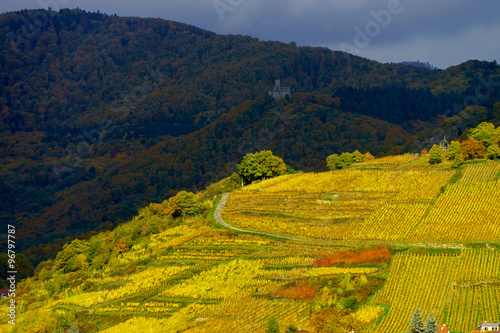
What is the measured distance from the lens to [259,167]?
87875 millimetres

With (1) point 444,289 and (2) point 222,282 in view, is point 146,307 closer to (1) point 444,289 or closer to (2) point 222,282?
(2) point 222,282

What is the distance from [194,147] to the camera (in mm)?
164375

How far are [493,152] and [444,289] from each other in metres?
32.5

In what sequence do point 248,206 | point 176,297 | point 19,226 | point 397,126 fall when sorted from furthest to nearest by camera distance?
point 397,126 → point 19,226 → point 248,206 → point 176,297

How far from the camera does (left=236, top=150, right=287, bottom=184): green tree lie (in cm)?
8769

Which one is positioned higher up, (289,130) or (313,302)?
(289,130)

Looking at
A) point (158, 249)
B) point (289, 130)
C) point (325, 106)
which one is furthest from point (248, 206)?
point (325, 106)

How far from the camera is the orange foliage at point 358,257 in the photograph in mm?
54938

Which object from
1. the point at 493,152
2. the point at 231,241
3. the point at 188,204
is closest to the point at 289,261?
the point at 231,241

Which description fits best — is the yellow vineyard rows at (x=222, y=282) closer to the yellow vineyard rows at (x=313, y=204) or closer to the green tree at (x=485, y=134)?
the yellow vineyard rows at (x=313, y=204)

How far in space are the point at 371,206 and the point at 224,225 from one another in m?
16.1

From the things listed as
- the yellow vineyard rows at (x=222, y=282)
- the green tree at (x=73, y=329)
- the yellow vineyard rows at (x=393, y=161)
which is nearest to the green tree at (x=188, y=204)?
the yellow vineyard rows at (x=222, y=282)

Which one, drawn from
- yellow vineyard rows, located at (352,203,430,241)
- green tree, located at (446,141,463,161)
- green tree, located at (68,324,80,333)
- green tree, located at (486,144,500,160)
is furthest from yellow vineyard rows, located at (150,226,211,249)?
green tree, located at (486,144,500,160)

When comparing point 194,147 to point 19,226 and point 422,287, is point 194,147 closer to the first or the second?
point 19,226
